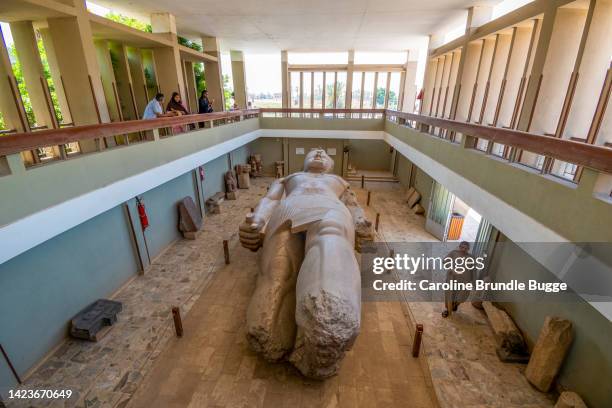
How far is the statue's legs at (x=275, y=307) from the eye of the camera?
3.03 m

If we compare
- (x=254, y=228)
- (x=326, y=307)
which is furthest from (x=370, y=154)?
(x=326, y=307)

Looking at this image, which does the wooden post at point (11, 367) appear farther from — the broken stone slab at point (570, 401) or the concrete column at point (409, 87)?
the concrete column at point (409, 87)

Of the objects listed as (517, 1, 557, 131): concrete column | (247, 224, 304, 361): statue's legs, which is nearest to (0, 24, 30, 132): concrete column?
(247, 224, 304, 361): statue's legs

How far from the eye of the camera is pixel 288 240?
3.59 meters

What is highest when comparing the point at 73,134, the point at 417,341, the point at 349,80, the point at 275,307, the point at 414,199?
the point at 349,80

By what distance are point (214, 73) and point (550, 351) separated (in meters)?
11.7

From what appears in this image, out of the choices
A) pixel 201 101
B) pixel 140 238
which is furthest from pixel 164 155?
pixel 201 101

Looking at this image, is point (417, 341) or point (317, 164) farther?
point (317, 164)

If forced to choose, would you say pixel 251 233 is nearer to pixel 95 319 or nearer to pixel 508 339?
pixel 95 319

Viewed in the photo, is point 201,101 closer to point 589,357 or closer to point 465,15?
point 465,15

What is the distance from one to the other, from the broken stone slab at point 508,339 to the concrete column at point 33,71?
25.7 ft

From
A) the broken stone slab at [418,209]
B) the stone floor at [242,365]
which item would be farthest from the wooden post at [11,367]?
the broken stone slab at [418,209]

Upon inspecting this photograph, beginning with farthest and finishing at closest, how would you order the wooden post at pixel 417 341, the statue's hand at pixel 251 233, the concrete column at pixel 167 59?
the concrete column at pixel 167 59 < the statue's hand at pixel 251 233 < the wooden post at pixel 417 341

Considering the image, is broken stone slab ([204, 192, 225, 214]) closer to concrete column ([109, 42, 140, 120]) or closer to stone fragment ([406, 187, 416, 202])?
concrete column ([109, 42, 140, 120])
